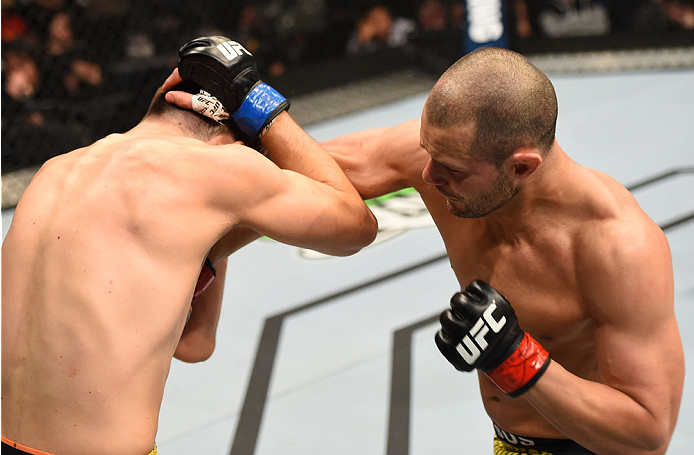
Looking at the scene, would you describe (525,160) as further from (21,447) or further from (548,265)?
(21,447)

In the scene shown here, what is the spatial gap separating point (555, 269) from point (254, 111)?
30.0 inches

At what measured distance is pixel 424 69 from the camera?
7.74 metres

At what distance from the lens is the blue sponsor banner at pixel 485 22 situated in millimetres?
6289

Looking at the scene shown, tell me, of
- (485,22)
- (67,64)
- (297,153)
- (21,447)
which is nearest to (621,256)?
(297,153)

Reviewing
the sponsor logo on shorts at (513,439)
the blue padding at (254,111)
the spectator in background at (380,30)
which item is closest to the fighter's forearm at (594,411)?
the sponsor logo on shorts at (513,439)

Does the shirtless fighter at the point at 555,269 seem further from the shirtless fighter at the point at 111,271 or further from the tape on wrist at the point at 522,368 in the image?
the shirtless fighter at the point at 111,271

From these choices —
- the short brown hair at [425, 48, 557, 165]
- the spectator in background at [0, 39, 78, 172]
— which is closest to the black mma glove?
the short brown hair at [425, 48, 557, 165]

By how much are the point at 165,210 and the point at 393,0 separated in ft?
23.1

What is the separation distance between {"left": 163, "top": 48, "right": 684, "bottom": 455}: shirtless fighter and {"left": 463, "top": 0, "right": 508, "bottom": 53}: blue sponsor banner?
16.1ft

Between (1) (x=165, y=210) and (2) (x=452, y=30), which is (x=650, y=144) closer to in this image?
(2) (x=452, y=30)

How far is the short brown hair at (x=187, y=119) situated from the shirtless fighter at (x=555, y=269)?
1.70 ft

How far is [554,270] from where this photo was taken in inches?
65.3

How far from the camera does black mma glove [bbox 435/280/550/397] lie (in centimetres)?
150

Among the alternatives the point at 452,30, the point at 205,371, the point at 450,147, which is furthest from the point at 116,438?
the point at 452,30
